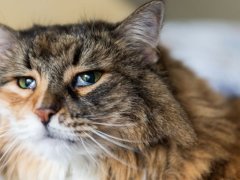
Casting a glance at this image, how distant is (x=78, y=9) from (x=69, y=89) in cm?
147

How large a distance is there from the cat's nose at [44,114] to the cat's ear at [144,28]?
1.08 ft

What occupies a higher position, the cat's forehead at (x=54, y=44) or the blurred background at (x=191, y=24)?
the cat's forehead at (x=54, y=44)

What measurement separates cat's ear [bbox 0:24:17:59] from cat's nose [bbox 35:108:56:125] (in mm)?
296

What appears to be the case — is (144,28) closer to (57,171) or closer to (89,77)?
(89,77)

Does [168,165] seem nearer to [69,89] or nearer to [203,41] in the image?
[69,89]

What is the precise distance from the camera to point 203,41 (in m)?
2.18

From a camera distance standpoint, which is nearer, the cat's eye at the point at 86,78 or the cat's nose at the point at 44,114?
the cat's nose at the point at 44,114

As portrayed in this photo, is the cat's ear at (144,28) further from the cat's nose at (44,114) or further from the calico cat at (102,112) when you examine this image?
the cat's nose at (44,114)

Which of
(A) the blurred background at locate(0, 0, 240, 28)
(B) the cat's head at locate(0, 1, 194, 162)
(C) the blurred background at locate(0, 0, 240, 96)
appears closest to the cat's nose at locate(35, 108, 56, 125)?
(B) the cat's head at locate(0, 1, 194, 162)

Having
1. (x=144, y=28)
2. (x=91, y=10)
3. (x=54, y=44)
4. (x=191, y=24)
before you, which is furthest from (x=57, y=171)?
(x=91, y=10)

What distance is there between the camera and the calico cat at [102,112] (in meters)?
1.21

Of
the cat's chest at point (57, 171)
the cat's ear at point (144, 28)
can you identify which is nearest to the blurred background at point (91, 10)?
the cat's ear at point (144, 28)

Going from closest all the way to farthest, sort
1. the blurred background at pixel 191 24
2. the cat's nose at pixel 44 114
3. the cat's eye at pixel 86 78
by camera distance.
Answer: the cat's nose at pixel 44 114
the cat's eye at pixel 86 78
the blurred background at pixel 191 24

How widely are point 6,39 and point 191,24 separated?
1.22m
